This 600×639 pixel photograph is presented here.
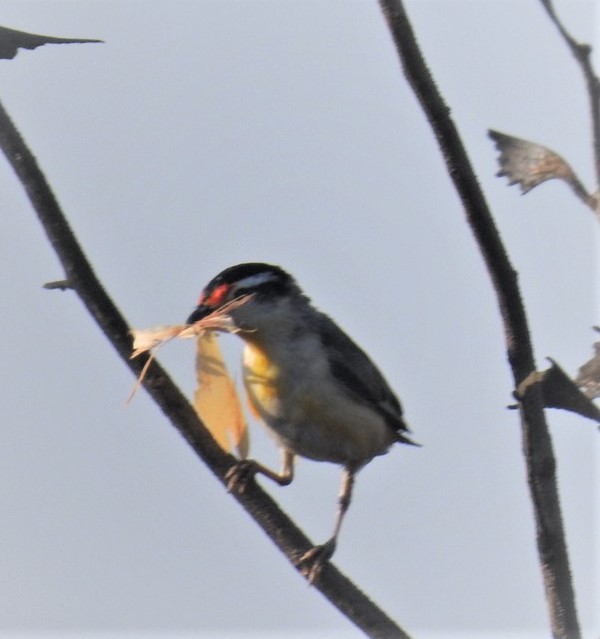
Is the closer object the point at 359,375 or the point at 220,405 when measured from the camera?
the point at 220,405

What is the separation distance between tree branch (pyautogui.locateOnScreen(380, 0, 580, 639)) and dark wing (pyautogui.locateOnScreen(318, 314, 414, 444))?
106 inches

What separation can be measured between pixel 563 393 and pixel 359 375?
9.73ft

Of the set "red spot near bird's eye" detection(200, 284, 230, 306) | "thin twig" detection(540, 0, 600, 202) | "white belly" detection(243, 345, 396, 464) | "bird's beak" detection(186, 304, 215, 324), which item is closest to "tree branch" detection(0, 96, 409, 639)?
"thin twig" detection(540, 0, 600, 202)

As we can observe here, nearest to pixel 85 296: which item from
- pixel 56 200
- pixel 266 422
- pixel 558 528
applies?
pixel 56 200

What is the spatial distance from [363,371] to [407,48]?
321 cm

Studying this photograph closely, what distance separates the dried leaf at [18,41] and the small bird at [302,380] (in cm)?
230

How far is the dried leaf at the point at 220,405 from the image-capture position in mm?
3035

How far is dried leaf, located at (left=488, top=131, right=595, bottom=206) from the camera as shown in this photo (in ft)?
7.56

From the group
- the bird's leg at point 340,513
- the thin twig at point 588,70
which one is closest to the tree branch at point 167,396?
the bird's leg at point 340,513

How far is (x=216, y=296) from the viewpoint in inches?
182

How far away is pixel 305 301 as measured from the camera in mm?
5383

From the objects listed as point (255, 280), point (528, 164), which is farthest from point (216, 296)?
point (528, 164)

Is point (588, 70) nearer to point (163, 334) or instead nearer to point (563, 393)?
point (563, 393)

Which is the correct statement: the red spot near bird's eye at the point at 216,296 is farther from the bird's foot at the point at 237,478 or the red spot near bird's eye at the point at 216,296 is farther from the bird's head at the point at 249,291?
the bird's foot at the point at 237,478
